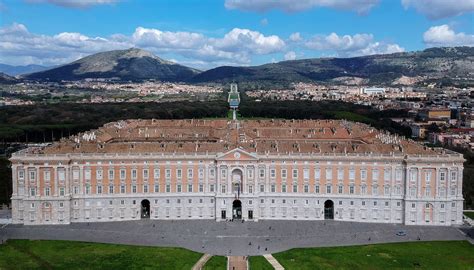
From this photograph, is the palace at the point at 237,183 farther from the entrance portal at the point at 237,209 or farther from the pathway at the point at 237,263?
the pathway at the point at 237,263

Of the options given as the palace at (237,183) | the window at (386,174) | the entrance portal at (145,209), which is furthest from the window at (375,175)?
the entrance portal at (145,209)

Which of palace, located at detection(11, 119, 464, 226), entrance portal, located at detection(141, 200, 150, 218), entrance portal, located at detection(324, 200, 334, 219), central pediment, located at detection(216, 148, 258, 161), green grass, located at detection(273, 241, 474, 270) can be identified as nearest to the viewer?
green grass, located at detection(273, 241, 474, 270)

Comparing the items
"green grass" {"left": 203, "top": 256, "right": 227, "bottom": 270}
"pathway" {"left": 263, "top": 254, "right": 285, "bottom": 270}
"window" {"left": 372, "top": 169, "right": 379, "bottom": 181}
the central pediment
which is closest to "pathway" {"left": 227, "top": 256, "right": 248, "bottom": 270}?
"green grass" {"left": 203, "top": 256, "right": 227, "bottom": 270}

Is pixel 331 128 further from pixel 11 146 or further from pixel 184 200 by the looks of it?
pixel 11 146

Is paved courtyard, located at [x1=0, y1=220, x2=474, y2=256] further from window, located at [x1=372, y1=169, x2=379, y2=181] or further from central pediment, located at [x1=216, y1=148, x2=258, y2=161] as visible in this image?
central pediment, located at [x1=216, y1=148, x2=258, y2=161]

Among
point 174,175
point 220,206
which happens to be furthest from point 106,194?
point 220,206
